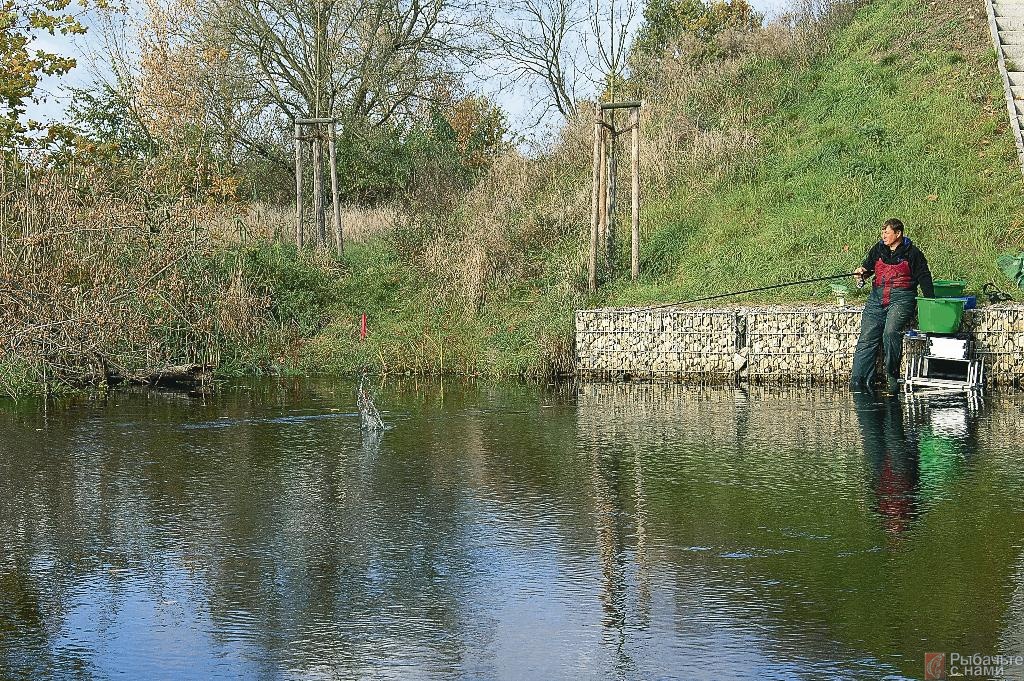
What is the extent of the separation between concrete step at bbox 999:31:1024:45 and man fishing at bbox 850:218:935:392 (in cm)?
1274

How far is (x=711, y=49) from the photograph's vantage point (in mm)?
34688

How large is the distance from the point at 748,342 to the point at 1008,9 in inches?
590

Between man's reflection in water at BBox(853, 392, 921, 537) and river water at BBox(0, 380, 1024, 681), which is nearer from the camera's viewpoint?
river water at BBox(0, 380, 1024, 681)

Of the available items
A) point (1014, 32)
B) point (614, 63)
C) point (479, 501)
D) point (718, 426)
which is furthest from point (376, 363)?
point (614, 63)

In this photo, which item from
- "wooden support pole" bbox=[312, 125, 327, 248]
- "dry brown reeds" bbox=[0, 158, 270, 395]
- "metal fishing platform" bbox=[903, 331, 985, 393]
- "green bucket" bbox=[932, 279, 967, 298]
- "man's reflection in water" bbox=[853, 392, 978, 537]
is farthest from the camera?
"wooden support pole" bbox=[312, 125, 327, 248]

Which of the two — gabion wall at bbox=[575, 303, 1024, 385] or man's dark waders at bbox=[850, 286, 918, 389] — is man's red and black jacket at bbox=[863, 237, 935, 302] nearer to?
man's dark waders at bbox=[850, 286, 918, 389]

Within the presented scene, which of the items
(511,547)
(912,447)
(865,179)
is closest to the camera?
(511,547)

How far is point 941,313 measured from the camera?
16.5 meters

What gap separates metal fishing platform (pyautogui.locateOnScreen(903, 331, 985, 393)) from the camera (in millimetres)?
16312

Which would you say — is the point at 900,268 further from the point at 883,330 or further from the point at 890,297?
the point at 883,330

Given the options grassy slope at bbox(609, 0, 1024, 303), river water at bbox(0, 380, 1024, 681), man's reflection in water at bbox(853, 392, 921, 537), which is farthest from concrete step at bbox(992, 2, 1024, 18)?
river water at bbox(0, 380, 1024, 681)

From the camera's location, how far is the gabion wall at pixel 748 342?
1708 cm

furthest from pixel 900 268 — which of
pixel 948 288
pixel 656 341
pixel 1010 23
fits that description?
pixel 1010 23

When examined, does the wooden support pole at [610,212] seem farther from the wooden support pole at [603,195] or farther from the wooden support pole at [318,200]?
the wooden support pole at [318,200]
